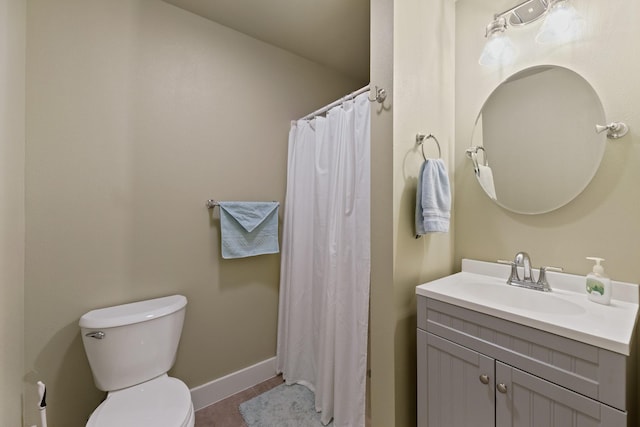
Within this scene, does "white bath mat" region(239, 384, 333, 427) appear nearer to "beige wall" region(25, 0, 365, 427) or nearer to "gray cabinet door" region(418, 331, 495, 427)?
"beige wall" region(25, 0, 365, 427)

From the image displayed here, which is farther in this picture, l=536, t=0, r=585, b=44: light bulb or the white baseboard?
the white baseboard

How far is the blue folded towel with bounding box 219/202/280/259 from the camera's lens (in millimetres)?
1739

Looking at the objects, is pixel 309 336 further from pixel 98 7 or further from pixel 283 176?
pixel 98 7

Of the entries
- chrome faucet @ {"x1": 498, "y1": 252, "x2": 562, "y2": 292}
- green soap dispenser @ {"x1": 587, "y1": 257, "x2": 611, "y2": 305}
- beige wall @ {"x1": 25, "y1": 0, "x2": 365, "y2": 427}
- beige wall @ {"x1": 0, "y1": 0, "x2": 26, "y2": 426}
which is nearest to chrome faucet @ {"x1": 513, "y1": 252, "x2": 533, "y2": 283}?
chrome faucet @ {"x1": 498, "y1": 252, "x2": 562, "y2": 292}

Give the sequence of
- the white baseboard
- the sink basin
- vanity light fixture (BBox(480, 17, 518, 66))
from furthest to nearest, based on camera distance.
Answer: the white baseboard < vanity light fixture (BBox(480, 17, 518, 66)) < the sink basin

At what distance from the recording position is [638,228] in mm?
1019

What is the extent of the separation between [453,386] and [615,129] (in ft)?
4.12

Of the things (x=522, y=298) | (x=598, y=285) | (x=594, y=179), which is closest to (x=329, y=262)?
(x=522, y=298)

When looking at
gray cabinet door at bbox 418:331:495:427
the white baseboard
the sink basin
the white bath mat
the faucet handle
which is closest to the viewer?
gray cabinet door at bbox 418:331:495:427

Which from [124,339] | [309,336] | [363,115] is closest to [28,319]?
[124,339]

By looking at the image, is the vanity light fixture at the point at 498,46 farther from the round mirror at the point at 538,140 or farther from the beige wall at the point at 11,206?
the beige wall at the point at 11,206

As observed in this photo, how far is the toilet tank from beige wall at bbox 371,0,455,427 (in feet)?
3.59

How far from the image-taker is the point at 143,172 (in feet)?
4.98

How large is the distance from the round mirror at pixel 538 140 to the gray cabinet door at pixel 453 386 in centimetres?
81
